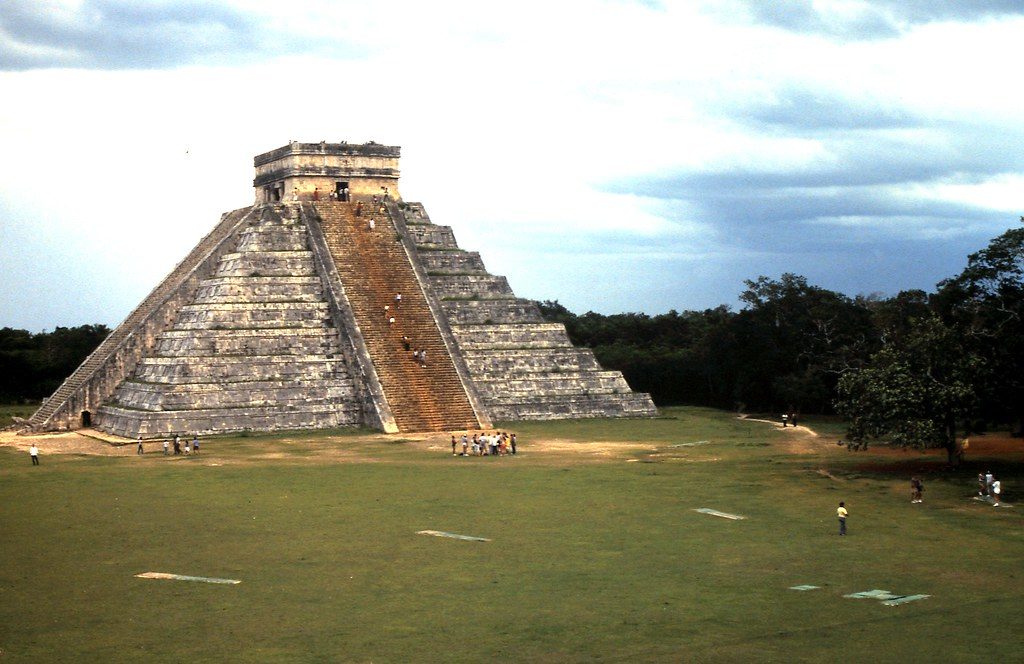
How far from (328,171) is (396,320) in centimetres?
1032

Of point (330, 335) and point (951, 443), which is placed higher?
point (330, 335)

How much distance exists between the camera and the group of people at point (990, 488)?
32.2 meters

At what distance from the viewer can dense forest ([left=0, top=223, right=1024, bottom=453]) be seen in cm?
3969

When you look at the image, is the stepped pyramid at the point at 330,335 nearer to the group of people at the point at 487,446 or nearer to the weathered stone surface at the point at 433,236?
the weathered stone surface at the point at 433,236

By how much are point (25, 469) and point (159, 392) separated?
9210 mm

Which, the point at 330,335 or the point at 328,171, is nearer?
the point at 330,335

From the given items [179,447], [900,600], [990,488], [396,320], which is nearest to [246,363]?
[179,447]

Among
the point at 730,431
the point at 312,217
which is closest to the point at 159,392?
the point at 312,217

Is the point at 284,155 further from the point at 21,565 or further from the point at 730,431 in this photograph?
the point at 21,565

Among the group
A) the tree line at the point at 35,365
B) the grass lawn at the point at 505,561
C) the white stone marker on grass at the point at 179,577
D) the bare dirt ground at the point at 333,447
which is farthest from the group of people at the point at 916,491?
the tree line at the point at 35,365

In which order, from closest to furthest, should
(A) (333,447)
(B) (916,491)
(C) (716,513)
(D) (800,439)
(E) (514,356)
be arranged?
(C) (716,513)
(B) (916,491)
(A) (333,447)
(D) (800,439)
(E) (514,356)

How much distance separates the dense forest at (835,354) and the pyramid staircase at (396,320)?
15958mm

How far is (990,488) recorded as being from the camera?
3325 cm

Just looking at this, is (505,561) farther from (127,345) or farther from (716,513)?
(127,345)
